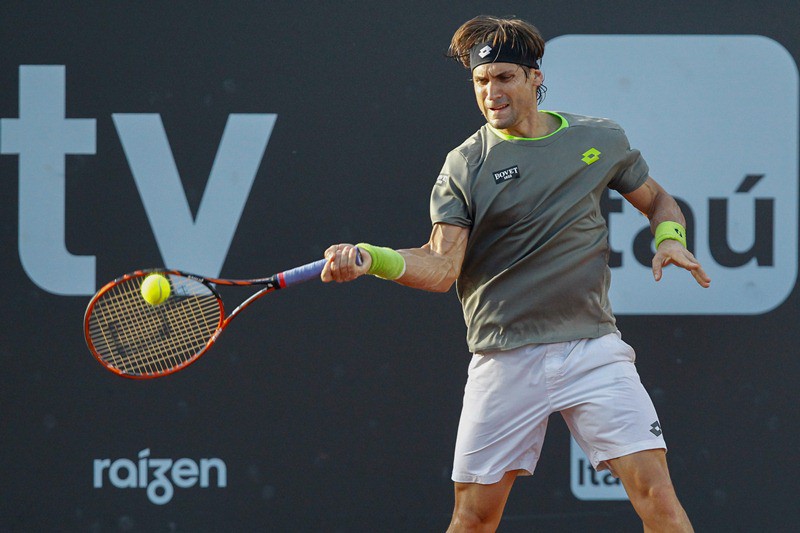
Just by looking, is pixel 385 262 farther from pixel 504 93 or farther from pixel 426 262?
pixel 504 93

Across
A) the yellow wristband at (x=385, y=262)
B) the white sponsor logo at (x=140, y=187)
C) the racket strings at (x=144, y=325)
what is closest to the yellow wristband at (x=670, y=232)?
the yellow wristband at (x=385, y=262)

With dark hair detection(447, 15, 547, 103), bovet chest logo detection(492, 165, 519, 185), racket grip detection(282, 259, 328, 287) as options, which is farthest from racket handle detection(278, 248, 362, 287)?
dark hair detection(447, 15, 547, 103)

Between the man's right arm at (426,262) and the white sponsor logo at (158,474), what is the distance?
120 centimetres

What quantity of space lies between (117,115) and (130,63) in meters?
0.18

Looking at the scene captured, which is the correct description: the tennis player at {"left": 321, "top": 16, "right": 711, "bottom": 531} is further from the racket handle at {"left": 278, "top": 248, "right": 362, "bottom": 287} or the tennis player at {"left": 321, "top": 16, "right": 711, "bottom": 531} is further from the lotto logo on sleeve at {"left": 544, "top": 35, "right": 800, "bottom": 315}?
the lotto logo on sleeve at {"left": 544, "top": 35, "right": 800, "bottom": 315}

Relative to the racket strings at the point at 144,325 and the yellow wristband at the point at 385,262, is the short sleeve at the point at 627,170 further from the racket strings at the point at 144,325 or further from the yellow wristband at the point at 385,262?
the racket strings at the point at 144,325

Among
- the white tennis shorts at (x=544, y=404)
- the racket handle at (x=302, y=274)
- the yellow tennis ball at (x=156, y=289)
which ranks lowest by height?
the white tennis shorts at (x=544, y=404)

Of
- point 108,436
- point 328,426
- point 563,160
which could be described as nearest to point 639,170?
point 563,160

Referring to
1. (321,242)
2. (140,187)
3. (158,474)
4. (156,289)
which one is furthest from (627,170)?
(158,474)

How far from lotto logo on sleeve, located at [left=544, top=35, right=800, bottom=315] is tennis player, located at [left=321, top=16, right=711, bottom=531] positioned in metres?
0.65

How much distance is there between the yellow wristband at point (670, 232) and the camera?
2820 mm

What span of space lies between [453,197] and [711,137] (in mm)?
1134

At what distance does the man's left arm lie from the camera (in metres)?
2.74

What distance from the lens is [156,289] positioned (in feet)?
8.66
